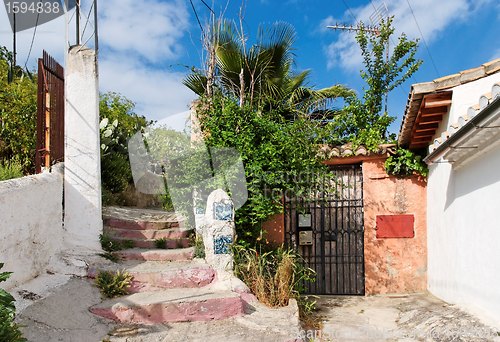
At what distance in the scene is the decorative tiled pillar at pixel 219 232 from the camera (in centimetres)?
584

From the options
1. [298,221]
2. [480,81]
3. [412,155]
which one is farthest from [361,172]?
[480,81]

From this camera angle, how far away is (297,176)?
22.2 feet

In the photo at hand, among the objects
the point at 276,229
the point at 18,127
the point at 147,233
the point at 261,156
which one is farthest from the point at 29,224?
the point at 276,229

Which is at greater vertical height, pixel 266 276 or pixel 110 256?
pixel 110 256

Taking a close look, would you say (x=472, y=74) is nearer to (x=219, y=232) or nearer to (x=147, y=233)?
(x=219, y=232)

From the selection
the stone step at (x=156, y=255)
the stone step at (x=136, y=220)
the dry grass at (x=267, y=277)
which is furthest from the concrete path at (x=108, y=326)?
A: the stone step at (x=136, y=220)

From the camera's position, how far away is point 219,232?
19.3 ft

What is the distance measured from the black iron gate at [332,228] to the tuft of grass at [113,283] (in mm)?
3573

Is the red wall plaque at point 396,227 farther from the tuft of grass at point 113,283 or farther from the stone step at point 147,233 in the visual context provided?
the tuft of grass at point 113,283

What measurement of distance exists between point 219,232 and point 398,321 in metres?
2.72

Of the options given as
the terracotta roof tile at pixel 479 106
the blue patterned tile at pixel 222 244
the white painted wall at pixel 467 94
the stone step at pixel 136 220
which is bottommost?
the blue patterned tile at pixel 222 244

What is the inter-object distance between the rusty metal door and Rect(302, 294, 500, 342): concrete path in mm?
4166

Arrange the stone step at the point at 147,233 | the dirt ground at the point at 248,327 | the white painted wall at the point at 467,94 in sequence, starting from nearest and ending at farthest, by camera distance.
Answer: the dirt ground at the point at 248,327, the white painted wall at the point at 467,94, the stone step at the point at 147,233

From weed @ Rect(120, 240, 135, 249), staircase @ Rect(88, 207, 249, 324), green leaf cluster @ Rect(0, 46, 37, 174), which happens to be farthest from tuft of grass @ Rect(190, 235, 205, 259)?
green leaf cluster @ Rect(0, 46, 37, 174)
